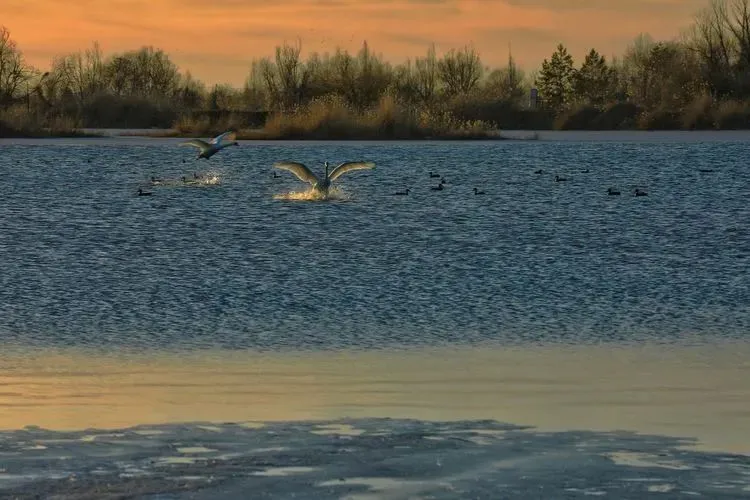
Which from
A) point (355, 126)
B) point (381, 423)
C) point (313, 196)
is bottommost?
point (313, 196)

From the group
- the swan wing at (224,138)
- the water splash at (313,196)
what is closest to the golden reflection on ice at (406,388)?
the water splash at (313,196)

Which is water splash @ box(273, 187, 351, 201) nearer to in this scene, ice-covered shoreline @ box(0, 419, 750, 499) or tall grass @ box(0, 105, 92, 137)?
ice-covered shoreline @ box(0, 419, 750, 499)

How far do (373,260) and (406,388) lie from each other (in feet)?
32.9

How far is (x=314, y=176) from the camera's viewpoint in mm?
31250

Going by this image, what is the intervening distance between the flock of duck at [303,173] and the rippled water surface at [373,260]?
14.8 inches

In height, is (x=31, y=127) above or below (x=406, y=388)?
above

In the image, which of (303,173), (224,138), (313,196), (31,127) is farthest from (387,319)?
(31,127)

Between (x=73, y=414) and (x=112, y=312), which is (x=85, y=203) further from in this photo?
(x=73, y=414)

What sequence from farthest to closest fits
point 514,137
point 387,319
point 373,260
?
1. point 514,137
2. point 373,260
3. point 387,319

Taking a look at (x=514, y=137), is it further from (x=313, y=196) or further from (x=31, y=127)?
(x=313, y=196)

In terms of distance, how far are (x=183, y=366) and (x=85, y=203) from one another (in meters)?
21.2

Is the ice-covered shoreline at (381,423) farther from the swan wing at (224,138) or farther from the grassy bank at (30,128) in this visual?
the grassy bank at (30,128)

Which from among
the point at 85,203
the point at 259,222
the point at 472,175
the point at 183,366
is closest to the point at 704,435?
the point at 183,366

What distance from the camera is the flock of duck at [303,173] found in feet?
97.7
